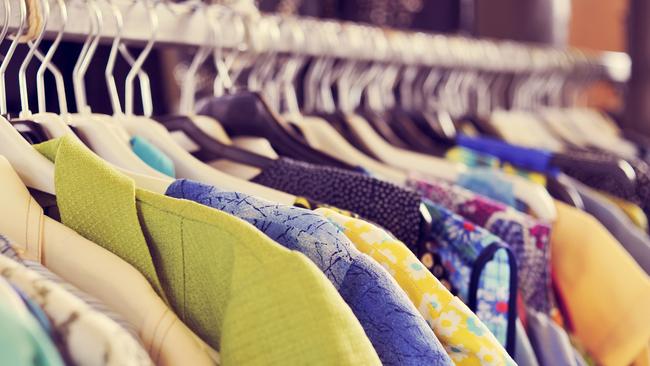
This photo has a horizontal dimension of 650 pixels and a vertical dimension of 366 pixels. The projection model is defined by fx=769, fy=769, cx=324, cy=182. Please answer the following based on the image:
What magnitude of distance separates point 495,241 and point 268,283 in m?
0.28

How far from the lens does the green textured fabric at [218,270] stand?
1.34 feet

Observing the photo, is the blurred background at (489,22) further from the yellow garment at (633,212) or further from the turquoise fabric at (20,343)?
the turquoise fabric at (20,343)

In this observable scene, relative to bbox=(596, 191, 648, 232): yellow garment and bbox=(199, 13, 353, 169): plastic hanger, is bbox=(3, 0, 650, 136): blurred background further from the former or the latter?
bbox=(596, 191, 648, 232): yellow garment

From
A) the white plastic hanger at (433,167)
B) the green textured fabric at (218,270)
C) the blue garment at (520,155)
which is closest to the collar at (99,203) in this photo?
the green textured fabric at (218,270)

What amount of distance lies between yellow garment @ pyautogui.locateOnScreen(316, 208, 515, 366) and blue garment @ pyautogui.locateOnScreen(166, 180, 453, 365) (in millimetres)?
41

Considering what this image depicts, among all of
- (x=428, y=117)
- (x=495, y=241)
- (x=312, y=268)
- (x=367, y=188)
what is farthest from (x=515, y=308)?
(x=428, y=117)

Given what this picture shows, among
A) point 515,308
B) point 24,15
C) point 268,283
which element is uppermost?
point 24,15

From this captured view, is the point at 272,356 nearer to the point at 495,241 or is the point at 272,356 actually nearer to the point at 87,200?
the point at 87,200

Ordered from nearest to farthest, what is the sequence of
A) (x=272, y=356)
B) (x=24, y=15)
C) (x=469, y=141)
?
(x=272, y=356) < (x=24, y=15) < (x=469, y=141)

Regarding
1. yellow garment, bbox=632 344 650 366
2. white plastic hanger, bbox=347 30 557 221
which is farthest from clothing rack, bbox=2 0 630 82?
yellow garment, bbox=632 344 650 366

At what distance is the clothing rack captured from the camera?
0.68m

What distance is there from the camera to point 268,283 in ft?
1.38

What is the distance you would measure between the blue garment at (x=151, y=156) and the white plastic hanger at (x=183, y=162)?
0.7 inches

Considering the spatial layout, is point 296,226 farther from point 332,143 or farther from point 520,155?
point 520,155
